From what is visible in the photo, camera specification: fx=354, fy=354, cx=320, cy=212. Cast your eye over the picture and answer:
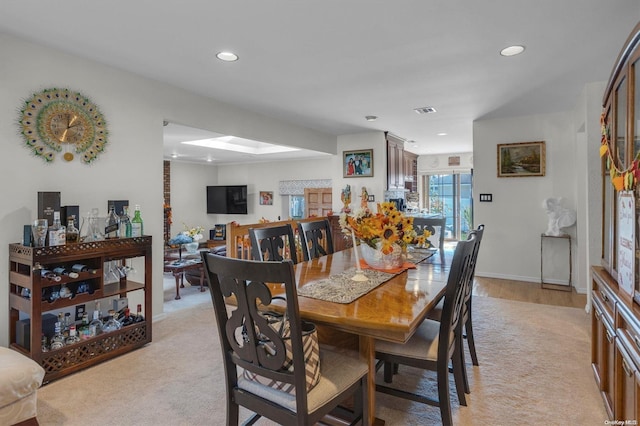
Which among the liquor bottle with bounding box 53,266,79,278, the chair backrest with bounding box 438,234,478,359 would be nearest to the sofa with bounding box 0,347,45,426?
the liquor bottle with bounding box 53,266,79,278

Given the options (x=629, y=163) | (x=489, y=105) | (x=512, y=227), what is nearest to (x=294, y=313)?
(x=629, y=163)

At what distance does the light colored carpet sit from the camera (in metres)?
1.95

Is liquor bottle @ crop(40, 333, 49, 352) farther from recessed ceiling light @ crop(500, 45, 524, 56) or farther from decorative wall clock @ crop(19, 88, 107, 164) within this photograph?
recessed ceiling light @ crop(500, 45, 524, 56)

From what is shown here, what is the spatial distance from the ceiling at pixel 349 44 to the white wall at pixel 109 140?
0.14m

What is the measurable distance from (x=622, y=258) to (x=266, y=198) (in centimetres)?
814

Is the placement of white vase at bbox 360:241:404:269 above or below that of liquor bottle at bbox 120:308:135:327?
above

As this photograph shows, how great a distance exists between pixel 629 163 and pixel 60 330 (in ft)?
Result: 11.7

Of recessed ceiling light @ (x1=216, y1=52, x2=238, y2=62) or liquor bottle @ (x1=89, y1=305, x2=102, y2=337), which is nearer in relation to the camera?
liquor bottle @ (x1=89, y1=305, x2=102, y2=337)

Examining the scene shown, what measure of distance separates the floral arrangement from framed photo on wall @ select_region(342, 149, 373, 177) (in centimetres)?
404

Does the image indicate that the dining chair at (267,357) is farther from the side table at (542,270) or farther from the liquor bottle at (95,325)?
the side table at (542,270)

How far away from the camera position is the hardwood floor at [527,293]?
4.06 metres

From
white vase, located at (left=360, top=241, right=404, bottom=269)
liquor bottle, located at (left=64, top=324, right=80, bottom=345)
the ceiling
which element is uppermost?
the ceiling

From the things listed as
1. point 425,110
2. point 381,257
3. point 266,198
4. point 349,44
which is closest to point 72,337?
point 381,257

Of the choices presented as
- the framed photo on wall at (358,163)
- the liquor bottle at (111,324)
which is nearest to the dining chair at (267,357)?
the liquor bottle at (111,324)
